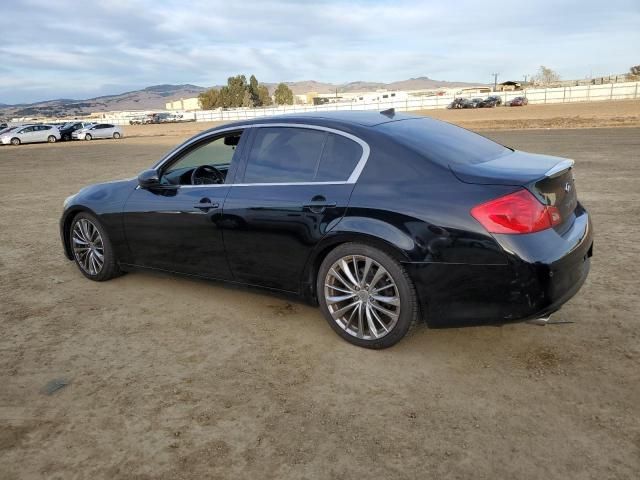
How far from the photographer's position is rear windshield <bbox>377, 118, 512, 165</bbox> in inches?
139

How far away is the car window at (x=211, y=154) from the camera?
14.6 ft

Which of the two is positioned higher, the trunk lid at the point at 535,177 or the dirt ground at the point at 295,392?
the trunk lid at the point at 535,177

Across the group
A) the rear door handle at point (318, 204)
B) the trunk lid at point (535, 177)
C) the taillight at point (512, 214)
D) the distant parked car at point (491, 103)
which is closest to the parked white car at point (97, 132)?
the rear door handle at point (318, 204)

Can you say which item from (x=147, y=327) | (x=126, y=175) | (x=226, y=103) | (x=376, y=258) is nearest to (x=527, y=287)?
(x=376, y=258)

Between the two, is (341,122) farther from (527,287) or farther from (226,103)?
(226,103)

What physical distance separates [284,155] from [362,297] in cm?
126

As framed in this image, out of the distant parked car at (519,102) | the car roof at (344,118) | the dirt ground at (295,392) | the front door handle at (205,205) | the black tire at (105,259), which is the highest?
the distant parked car at (519,102)

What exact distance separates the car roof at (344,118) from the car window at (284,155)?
4.0 inches

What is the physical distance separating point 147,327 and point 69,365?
2.33 ft

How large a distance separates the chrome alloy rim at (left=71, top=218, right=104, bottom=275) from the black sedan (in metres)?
0.67

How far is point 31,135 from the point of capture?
41062 mm

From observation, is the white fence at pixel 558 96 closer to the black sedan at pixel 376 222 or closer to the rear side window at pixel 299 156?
the black sedan at pixel 376 222

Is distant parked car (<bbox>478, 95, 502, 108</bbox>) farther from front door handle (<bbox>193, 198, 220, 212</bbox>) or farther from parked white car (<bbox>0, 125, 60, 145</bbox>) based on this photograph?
front door handle (<bbox>193, 198, 220, 212</bbox>)

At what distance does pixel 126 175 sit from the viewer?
49.6 ft
